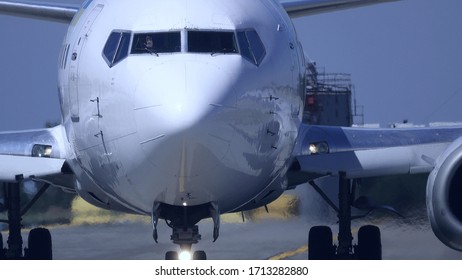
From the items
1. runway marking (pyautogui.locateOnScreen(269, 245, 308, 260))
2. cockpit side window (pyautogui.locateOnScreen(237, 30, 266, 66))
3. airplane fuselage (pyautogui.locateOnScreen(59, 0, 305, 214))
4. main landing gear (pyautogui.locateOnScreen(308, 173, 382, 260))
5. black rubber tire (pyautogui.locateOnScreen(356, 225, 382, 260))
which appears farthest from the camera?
runway marking (pyautogui.locateOnScreen(269, 245, 308, 260))

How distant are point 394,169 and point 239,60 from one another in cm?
549

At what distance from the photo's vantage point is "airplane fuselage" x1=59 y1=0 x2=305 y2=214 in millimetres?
17719

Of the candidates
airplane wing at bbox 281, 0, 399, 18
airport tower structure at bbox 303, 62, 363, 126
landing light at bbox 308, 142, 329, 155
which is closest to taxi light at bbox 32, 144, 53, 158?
landing light at bbox 308, 142, 329, 155

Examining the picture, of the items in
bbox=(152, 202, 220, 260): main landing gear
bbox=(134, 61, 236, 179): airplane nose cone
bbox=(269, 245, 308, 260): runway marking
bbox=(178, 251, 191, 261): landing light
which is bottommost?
bbox=(269, 245, 308, 260): runway marking

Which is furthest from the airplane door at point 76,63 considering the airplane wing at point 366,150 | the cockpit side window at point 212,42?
the airplane wing at point 366,150

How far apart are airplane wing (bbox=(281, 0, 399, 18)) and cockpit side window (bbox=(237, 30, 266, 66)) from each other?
549 centimetres

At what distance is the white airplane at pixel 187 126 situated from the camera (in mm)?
17844

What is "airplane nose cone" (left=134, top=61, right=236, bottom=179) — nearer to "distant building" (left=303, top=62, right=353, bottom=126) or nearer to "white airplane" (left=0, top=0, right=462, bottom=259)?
"white airplane" (left=0, top=0, right=462, bottom=259)

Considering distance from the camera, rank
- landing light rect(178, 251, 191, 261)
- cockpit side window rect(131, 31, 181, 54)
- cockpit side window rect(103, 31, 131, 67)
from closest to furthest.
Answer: cockpit side window rect(131, 31, 181, 54)
cockpit side window rect(103, 31, 131, 67)
landing light rect(178, 251, 191, 261)

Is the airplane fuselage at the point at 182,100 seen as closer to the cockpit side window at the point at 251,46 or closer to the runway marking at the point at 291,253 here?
the cockpit side window at the point at 251,46

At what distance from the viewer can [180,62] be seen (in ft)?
60.1

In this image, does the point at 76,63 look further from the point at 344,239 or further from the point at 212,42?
the point at 344,239

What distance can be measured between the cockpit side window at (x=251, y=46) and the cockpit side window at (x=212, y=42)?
113 millimetres

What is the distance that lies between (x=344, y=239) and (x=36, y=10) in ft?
19.2
